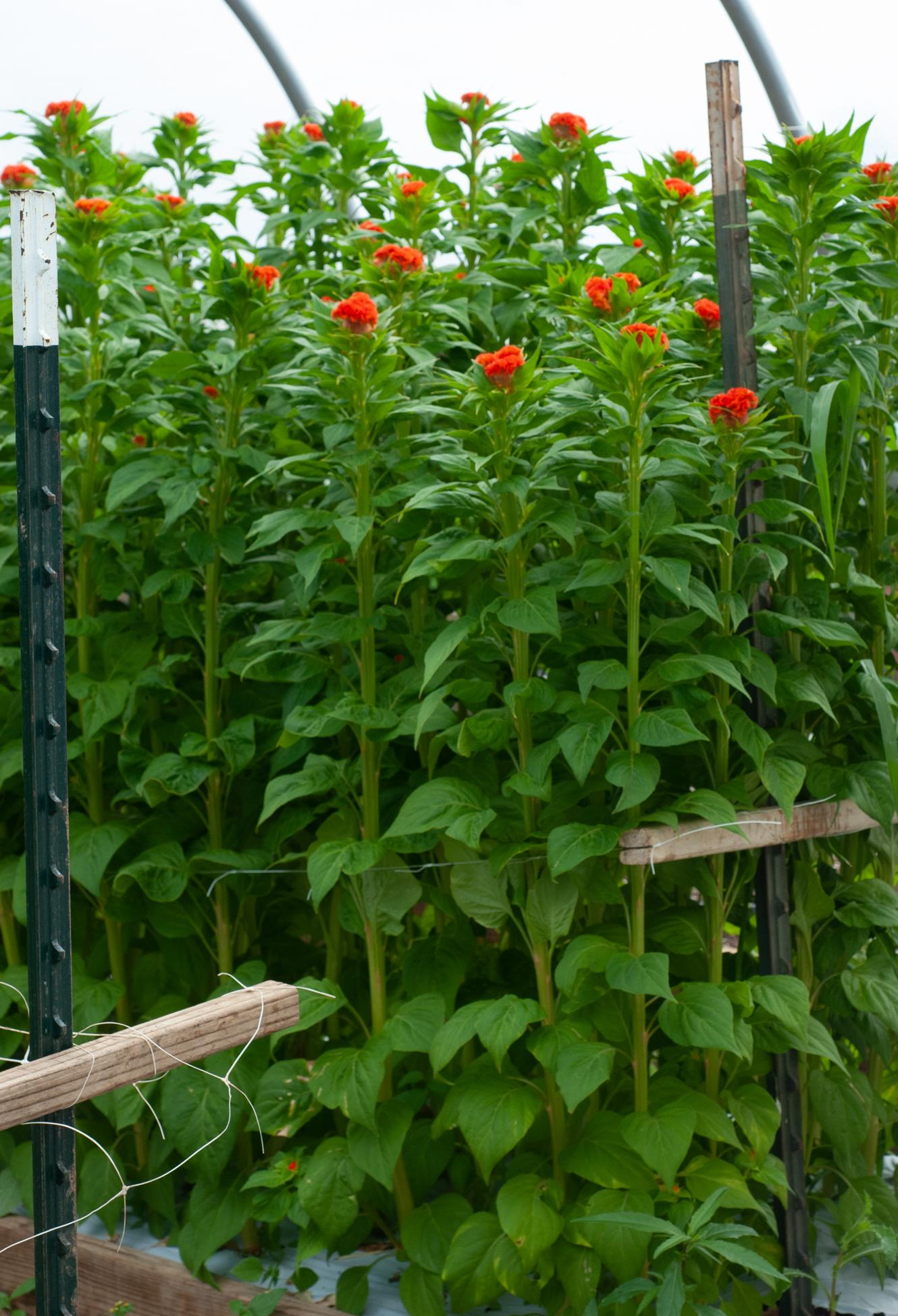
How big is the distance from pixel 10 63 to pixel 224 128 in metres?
0.68

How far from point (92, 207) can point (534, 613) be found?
1.03 m

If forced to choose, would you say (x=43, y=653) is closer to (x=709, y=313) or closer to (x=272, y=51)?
(x=709, y=313)

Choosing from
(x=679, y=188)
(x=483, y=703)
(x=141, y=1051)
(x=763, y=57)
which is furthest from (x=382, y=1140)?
(x=763, y=57)

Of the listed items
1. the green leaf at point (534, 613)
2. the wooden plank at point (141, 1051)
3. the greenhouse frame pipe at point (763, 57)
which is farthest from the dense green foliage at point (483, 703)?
the greenhouse frame pipe at point (763, 57)

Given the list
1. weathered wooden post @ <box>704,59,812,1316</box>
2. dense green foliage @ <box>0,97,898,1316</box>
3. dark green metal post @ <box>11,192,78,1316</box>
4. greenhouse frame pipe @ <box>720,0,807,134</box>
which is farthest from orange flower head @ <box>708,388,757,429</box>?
greenhouse frame pipe @ <box>720,0,807,134</box>

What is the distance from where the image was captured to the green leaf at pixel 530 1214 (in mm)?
1973

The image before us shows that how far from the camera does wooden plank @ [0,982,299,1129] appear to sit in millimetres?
1245

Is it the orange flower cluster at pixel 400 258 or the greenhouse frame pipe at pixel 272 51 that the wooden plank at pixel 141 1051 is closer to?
the orange flower cluster at pixel 400 258

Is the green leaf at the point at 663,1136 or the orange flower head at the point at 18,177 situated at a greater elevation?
the orange flower head at the point at 18,177

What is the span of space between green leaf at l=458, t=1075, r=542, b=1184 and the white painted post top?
1.21m

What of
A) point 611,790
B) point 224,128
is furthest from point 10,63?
point 611,790

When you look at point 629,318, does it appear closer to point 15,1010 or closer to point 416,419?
point 416,419

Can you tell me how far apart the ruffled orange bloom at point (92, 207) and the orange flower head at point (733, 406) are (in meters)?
1.05

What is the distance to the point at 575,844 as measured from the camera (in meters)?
1.95
